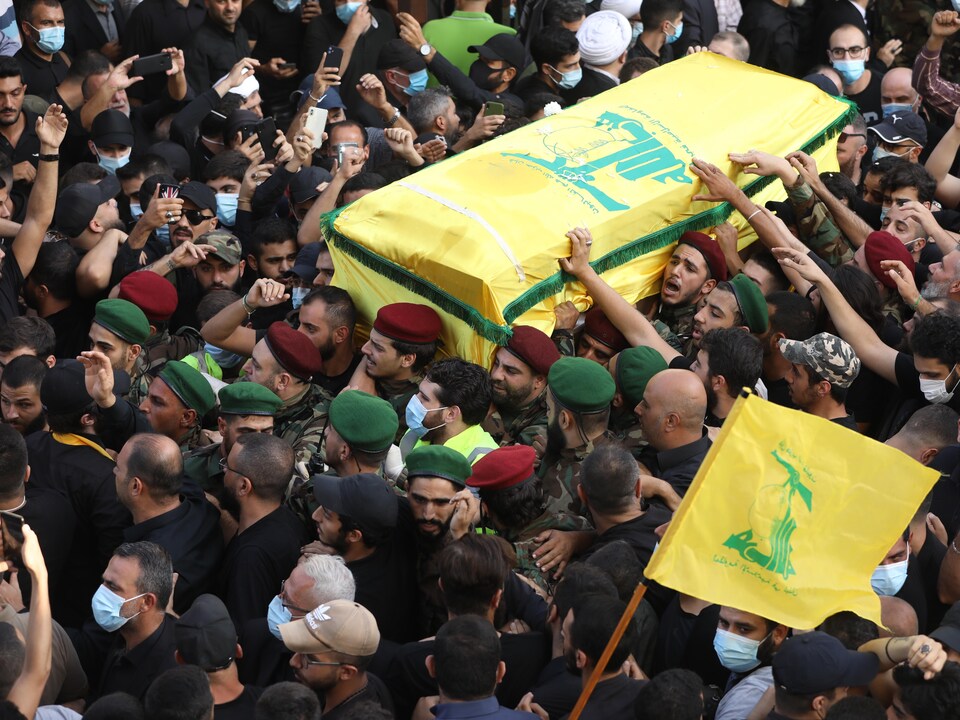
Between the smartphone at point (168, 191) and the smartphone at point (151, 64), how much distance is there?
1564 mm

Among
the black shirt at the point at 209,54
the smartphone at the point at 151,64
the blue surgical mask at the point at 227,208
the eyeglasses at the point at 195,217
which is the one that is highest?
the smartphone at the point at 151,64

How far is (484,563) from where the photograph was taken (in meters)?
4.32

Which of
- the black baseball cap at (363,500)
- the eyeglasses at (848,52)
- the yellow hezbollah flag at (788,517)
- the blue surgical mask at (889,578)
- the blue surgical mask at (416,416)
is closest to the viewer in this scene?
the yellow hezbollah flag at (788,517)

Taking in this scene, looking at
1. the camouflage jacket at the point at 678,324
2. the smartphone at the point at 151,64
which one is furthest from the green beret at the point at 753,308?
the smartphone at the point at 151,64

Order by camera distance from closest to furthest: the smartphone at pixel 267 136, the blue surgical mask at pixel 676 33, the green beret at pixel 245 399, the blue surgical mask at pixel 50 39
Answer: the green beret at pixel 245 399 → the smartphone at pixel 267 136 → the blue surgical mask at pixel 50 39 → the blue surgical mask at pixel 676 33

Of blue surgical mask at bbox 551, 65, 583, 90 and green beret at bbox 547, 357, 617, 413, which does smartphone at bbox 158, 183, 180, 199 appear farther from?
green beret at bbox 547, 357, 617, 413

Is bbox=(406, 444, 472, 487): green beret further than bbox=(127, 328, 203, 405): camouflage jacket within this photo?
No

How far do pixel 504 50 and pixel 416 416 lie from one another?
13.7ft

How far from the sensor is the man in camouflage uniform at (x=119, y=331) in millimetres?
6133

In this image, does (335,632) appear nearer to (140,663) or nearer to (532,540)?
(140,663)

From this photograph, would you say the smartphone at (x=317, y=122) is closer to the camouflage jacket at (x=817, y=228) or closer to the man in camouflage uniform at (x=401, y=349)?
the man in camouflage uniform at (x=401, y=349)

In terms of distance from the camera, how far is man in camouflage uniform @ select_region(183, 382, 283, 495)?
5.50 metres

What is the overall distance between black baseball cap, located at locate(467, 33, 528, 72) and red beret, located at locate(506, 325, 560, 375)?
377cm

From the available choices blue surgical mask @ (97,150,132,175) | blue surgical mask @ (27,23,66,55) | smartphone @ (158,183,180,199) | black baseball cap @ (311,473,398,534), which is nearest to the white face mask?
black baseball cap @ (311,473,398,534)
